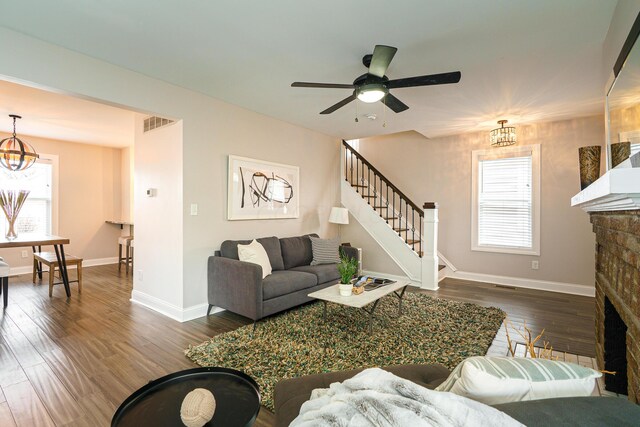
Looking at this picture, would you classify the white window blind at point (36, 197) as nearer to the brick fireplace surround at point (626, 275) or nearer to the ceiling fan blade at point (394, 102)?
the ceiling fan blade at point (394, 102)

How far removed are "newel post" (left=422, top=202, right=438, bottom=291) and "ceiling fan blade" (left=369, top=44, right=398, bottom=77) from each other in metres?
2.92

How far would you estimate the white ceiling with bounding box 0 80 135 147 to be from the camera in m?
3.80

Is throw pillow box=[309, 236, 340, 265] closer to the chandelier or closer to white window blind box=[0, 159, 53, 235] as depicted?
the chandelier

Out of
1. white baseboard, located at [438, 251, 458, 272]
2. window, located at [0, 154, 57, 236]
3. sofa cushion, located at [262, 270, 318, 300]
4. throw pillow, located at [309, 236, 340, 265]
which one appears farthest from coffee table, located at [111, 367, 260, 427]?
window, located at [0, 154, 57, 236]

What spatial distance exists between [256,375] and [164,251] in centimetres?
224

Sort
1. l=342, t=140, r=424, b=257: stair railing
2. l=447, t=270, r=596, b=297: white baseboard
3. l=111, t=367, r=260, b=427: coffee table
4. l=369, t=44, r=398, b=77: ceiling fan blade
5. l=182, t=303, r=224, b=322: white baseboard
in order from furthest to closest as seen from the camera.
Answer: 1. l=342, t=140, r=424, b=257: stair railing
2. l=447, t=270, r=596, b=297: white baseboard
3. l=182, t=303, r=224, b=322: white baseboard
4. l=369, t=44, r=398, b=77: ceiling fan blade
5. l=111, t=367, r=260, b=427: coffee table

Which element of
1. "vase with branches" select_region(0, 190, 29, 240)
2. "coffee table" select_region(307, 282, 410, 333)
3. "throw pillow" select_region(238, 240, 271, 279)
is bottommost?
"coffee table" select_region(307, 282, 410, 333)

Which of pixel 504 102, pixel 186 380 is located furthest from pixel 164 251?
pixel 504 102

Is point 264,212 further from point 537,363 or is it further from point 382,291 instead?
point 537,363

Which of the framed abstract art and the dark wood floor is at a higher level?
the framed abstract art

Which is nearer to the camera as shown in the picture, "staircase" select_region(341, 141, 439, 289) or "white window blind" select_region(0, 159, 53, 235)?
"staircase" select_region(341, 141, 439, 289)

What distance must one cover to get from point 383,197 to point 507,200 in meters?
2.29

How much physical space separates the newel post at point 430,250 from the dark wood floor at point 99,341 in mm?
226

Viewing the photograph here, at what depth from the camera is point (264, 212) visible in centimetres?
447
